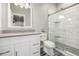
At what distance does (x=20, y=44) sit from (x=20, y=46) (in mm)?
28

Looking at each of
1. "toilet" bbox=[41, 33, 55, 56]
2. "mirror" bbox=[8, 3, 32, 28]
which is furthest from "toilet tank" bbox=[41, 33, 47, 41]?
"mirror" bbox=[8, 3, 32, 28]

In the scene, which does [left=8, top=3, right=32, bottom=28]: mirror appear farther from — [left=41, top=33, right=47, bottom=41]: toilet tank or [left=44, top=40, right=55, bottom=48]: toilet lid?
[left=44, top=40, right=55, bottom=48]: toilet lid

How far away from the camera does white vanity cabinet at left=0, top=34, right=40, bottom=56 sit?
1098mm

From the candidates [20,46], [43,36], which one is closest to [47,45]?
[43,36]

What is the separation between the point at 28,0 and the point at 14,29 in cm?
47

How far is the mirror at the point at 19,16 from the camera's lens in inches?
45.4

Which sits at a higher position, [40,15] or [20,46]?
[40,15]

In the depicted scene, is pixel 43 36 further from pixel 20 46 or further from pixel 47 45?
pixel 20 46

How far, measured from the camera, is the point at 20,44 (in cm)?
117

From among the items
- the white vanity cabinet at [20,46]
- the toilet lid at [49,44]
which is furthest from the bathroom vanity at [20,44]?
the toilet lid at [49,44]

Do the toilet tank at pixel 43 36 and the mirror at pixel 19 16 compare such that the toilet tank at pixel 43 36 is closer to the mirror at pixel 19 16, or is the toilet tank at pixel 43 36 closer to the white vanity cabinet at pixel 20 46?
the white vanity cabinet at pixel 20 46

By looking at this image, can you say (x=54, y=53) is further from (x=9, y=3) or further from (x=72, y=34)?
(x=9, y=3)

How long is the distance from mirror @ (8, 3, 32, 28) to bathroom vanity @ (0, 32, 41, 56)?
146 millimetres

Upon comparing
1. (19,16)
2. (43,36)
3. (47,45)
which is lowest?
(47,45)
